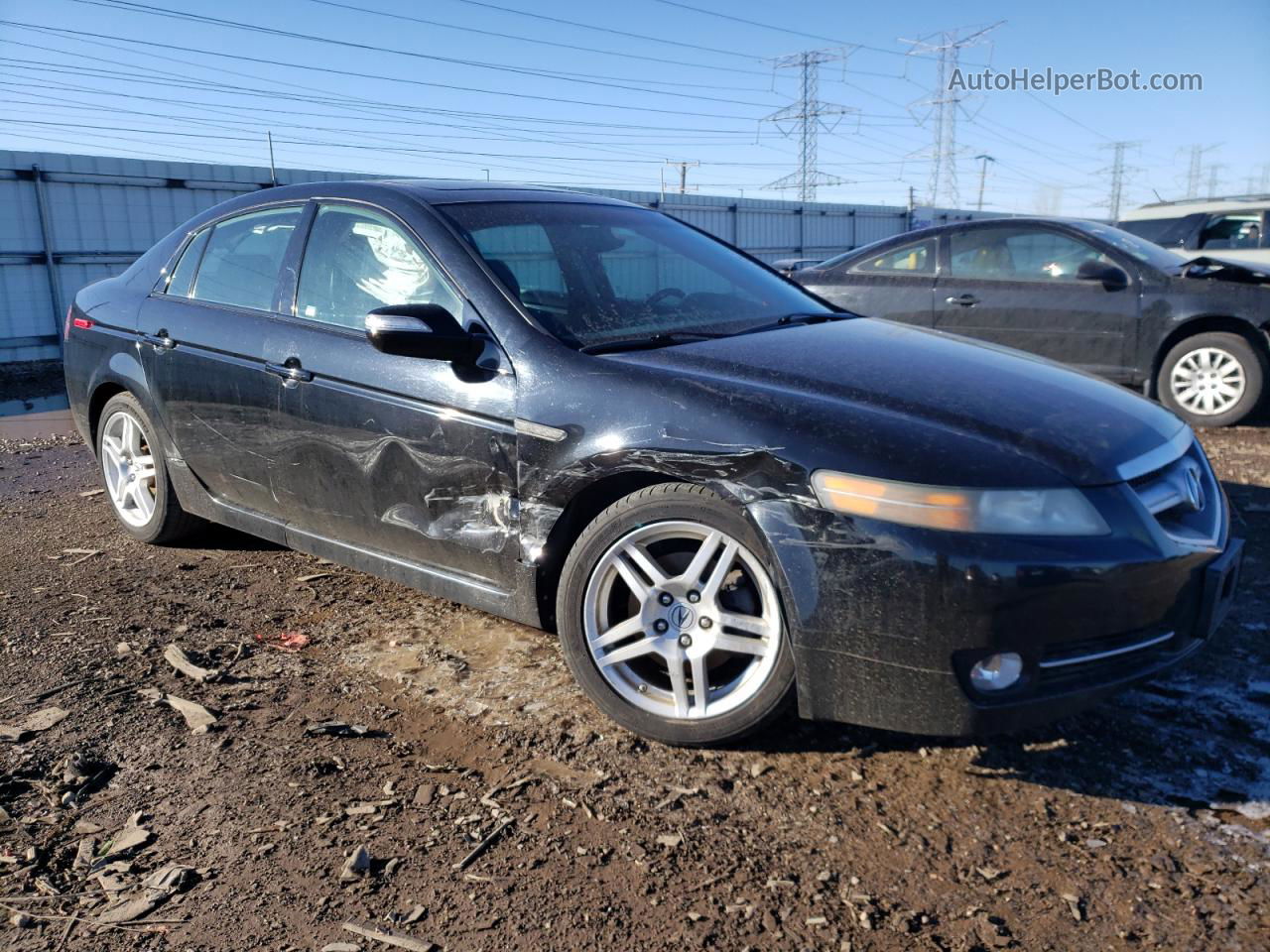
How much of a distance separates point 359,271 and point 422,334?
74 cm

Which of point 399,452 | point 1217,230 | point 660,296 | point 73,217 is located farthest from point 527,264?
point 73,217

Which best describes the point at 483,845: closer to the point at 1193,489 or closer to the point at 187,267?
the point at 1193,489

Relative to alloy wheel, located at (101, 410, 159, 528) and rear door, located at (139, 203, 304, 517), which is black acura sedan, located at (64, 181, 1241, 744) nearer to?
rear door, located at (139, 203, 304, 517)

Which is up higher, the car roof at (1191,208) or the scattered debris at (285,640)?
the car roof at (1191,208)

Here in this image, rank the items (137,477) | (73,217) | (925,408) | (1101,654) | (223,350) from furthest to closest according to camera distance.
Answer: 1. (73,217)
2. (137,477)
3. (223,350)
4. (925,408)
5. (1101,654)

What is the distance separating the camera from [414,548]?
11.2 feet

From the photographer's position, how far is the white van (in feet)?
35.8

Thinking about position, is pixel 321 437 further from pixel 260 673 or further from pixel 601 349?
pixel 601 349

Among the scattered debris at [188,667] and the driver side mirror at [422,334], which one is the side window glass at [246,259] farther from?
the scattered debris at [188,667]

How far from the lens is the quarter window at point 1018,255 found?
7.54 metres

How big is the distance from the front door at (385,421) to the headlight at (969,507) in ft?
3.58

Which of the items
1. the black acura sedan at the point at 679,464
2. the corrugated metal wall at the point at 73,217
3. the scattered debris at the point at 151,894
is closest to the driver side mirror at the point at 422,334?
the black acura sedan at the point at 679,464

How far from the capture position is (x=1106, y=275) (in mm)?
7242

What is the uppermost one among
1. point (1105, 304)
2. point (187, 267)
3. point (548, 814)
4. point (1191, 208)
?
point (1191, 208)
